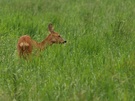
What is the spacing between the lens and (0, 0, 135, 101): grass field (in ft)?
14.1

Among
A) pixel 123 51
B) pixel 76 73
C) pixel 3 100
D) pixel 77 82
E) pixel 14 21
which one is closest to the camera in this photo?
pixel 3 100

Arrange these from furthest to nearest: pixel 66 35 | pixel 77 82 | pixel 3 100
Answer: pixel 66 35 < pixel 77 82 < pixel 3 100

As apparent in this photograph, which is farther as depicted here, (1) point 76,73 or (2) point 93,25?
(2) point 93,25

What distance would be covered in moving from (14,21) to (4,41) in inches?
63.1

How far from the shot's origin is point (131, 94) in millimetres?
4270

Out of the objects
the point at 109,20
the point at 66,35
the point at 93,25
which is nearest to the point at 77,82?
the point at 66,35

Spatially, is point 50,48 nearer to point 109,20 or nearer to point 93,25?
point 93,25

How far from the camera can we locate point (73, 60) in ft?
18.6

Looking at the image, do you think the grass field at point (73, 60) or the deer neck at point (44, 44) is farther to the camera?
the deer neck at point (44, 44)

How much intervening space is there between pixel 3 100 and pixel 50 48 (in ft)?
7.91

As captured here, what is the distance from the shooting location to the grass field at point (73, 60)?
14.1 feet

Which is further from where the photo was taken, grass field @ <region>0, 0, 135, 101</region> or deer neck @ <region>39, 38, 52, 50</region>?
deer neck @ <region>39, 38, 52, 50</region>

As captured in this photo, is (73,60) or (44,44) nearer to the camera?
(73,60)

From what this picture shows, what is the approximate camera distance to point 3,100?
13.2ft
